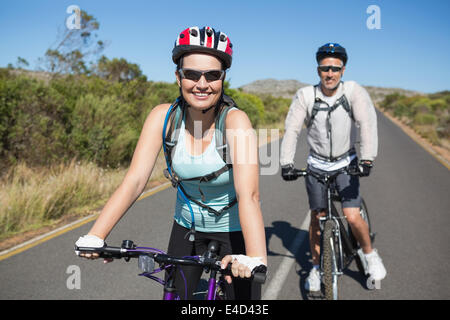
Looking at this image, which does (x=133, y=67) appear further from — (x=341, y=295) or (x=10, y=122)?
(x=341, y=295)

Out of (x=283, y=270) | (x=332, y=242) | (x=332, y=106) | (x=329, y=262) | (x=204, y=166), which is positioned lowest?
(x=283, y=270)

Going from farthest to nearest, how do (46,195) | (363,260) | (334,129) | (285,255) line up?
(46,195) < (285,255) < (363,260) < (334,129)

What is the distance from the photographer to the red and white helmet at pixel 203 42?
1.95m

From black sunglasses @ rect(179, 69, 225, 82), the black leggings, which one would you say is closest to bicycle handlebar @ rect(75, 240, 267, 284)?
the black leggings

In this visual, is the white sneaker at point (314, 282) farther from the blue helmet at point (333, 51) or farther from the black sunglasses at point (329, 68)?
the blue helmet at point (333, 51)

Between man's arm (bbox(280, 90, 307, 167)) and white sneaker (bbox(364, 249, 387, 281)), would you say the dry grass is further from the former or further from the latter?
white sneaker (bbox(364, 249, 387, 281))

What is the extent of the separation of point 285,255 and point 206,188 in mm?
3126

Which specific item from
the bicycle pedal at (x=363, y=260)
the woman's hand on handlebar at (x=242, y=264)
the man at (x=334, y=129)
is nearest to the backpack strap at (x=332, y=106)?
the man at (x=334, y=129)

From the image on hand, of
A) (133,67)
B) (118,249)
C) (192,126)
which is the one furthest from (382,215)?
(133,67)

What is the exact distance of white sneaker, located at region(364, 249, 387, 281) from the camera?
13.1 ft

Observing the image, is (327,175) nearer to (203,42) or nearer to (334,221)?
(334,221)

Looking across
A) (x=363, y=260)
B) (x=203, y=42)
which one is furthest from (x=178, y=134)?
(x=363, y=260)

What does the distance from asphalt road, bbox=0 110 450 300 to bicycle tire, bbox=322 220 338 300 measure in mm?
427

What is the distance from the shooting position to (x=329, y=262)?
349 centimetres
